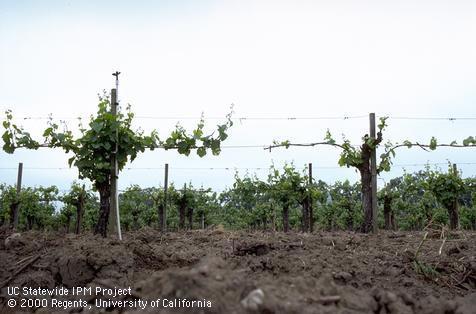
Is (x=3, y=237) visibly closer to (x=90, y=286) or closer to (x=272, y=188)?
(x=90, y=286)

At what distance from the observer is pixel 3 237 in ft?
23.6

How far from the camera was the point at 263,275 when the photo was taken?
391 cm

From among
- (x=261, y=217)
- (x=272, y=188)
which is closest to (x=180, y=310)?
(x=272, y=188)

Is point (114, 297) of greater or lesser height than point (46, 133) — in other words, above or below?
below

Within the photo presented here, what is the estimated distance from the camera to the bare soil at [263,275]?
2.52 m

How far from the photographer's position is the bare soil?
8.26 ft

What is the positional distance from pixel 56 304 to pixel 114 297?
2.92ft

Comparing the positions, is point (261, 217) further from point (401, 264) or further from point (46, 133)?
point (401, 264)

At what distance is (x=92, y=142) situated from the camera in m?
8.09

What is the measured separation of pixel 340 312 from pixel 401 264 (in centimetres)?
306

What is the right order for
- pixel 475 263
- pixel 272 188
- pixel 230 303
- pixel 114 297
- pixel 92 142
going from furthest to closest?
pixel 272 188 → pixel 92 142 → pixel 475 263 → pixel 114 297 → pixel 230 303

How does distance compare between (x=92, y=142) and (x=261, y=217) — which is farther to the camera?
(x=261, y=217)

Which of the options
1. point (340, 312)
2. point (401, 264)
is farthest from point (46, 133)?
point (340, 312)

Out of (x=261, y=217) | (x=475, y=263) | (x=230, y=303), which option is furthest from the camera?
(x=261, y=217)
